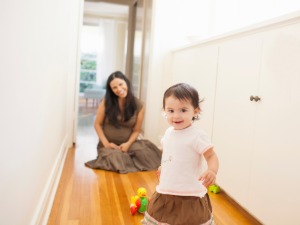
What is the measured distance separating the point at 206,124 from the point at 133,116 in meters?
0.79

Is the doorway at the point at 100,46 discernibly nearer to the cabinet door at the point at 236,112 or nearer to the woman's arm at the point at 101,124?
the woman's arm at the point at 101,124

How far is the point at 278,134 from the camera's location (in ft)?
4.34

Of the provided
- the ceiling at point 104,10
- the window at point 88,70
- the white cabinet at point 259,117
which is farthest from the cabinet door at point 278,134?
the window at point 88,70

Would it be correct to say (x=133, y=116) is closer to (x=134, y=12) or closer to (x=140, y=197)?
(x=140, y=197)

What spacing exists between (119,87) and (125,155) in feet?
1.87

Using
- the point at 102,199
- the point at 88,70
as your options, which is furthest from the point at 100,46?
the point at 102,199

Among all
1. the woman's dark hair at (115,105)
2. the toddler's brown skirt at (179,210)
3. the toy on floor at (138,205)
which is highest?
→ the woman's dark hair at (115,105)

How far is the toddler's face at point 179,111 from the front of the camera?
1049 mm

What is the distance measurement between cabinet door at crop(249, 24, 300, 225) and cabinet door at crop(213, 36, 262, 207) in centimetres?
7

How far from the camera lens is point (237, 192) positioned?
168cm

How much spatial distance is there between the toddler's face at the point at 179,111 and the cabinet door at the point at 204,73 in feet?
3.23

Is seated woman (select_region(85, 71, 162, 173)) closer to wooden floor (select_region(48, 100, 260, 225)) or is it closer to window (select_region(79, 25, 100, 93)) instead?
wooden floor (select_region(48, 100, 260, 225))

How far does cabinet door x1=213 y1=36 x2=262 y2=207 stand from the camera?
156 cm

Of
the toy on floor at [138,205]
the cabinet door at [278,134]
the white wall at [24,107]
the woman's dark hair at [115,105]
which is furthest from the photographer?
the woman's dark hair at [115,105]
